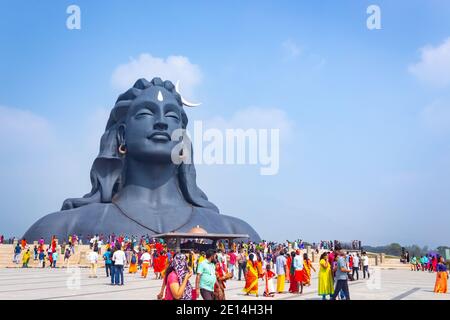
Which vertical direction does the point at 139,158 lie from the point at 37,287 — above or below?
above

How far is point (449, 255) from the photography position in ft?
69.2

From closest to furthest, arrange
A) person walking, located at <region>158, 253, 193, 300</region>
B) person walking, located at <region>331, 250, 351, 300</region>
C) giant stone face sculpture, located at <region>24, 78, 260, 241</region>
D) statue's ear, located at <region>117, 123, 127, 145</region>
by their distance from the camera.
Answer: person walking, located at <region>158, 253, 193, 300</region>, person walking, located at <region>331, 250, 351, 300</region>, giant stone face sculpture, located at <region>24, 78, 260, 241</region>, statue's ear, located at <region>117, 123, 127, 145</region>

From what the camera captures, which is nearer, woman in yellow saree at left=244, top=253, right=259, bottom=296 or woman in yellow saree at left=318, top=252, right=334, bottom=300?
woman in yellow saree at left=318, top=252, right=334, bottom=300

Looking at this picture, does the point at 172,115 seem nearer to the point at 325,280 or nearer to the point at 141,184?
the point at 141,184

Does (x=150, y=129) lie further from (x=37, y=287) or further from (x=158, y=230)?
(x=37, y=287)

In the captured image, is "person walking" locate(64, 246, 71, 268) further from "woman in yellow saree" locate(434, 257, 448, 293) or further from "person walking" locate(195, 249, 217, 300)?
"person walking" locate(195, 249, 217, 300)

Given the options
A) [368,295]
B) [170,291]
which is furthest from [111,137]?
[170,291]

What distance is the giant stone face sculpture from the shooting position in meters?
31.3

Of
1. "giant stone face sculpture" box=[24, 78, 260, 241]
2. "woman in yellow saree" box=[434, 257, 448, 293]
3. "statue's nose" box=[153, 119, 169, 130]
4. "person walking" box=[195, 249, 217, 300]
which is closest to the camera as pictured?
"person walking" box=[195, 249, 217, 300]

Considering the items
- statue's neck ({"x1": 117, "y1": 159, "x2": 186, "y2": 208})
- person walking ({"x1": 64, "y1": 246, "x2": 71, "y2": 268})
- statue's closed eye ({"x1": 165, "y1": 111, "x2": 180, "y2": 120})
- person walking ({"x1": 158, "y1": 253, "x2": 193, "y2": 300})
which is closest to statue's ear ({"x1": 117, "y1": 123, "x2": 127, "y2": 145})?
statue's neck ({"x1": 117, "y1": 159, "x2": 186, "y2": 208})

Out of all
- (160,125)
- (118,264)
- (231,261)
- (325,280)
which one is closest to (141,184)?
(160,125)

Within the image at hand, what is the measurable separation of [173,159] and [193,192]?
327cm

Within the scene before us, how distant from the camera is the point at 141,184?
33812 millimetres
